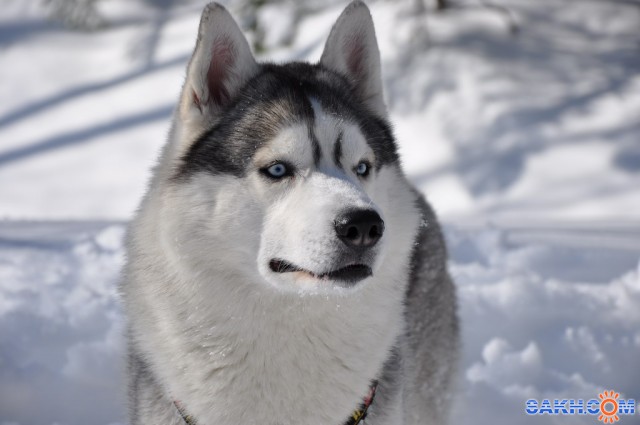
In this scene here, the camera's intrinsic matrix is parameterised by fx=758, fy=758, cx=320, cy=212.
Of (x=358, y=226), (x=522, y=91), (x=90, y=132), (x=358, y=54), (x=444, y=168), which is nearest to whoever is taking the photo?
(x=358, y=226)

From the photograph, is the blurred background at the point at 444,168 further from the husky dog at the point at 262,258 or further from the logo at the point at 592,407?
the husky dog at the point at 262,258

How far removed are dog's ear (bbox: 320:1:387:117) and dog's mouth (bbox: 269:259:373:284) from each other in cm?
82

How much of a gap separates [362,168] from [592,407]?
218 centimetres

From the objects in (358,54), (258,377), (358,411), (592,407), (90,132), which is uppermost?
(358,54)

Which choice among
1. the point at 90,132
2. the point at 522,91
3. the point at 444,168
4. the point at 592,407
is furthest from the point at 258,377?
the point at 90,132

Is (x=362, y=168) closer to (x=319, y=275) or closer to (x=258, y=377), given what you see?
(x=319, y=275)

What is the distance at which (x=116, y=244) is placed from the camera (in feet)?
17.5

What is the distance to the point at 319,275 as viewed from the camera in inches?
85.7

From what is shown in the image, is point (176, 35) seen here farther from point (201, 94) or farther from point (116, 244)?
point (201, 94)

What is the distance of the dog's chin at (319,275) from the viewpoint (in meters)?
2.18

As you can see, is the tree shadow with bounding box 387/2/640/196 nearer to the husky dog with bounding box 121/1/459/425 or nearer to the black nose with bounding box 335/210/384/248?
the husky dog with bounding box 121/1/459/425

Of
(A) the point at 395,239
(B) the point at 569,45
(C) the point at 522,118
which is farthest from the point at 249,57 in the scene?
(B) the point at 569,45

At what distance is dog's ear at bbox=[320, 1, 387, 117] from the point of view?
8.80 feet

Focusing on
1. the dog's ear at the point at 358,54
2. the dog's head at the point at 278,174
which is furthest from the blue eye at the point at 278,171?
the dog's ear at the point at 358,54
